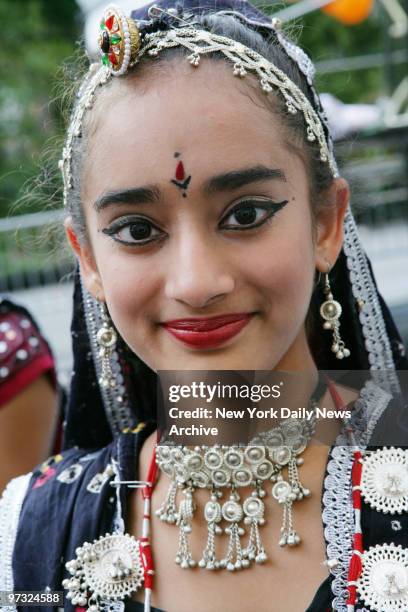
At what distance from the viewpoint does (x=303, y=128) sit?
5.03 ft

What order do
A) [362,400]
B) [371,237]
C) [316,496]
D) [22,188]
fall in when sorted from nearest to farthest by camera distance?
[316,496] → [362,400] → [22,188] → [371,237]

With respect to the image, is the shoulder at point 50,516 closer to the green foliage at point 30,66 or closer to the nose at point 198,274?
the nose at point 198,274

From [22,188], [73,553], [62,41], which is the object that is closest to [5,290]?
[22,188]

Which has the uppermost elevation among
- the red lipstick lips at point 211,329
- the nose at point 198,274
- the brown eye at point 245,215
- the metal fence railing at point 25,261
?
the metal fence railing at point 25,261

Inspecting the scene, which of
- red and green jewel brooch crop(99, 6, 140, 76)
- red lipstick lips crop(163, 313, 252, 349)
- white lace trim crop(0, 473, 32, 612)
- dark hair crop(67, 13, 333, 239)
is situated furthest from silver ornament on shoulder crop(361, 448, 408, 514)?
red and green jewel brooch crop(99, 6, 140, 76)

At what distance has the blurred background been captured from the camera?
6.31 ft

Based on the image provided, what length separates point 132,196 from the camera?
4.62 ft

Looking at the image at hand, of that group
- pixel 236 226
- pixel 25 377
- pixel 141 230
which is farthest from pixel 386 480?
pixel 25 377

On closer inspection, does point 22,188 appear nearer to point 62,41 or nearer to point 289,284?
point 289,284

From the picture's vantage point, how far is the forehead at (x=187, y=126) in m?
1.36

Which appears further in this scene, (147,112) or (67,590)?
(67,590)

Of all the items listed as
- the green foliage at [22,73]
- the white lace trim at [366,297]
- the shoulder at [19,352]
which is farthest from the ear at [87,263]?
the green foliage at [22,73]

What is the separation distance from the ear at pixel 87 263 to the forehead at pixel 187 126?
23 cm

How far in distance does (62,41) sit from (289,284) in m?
12.3
